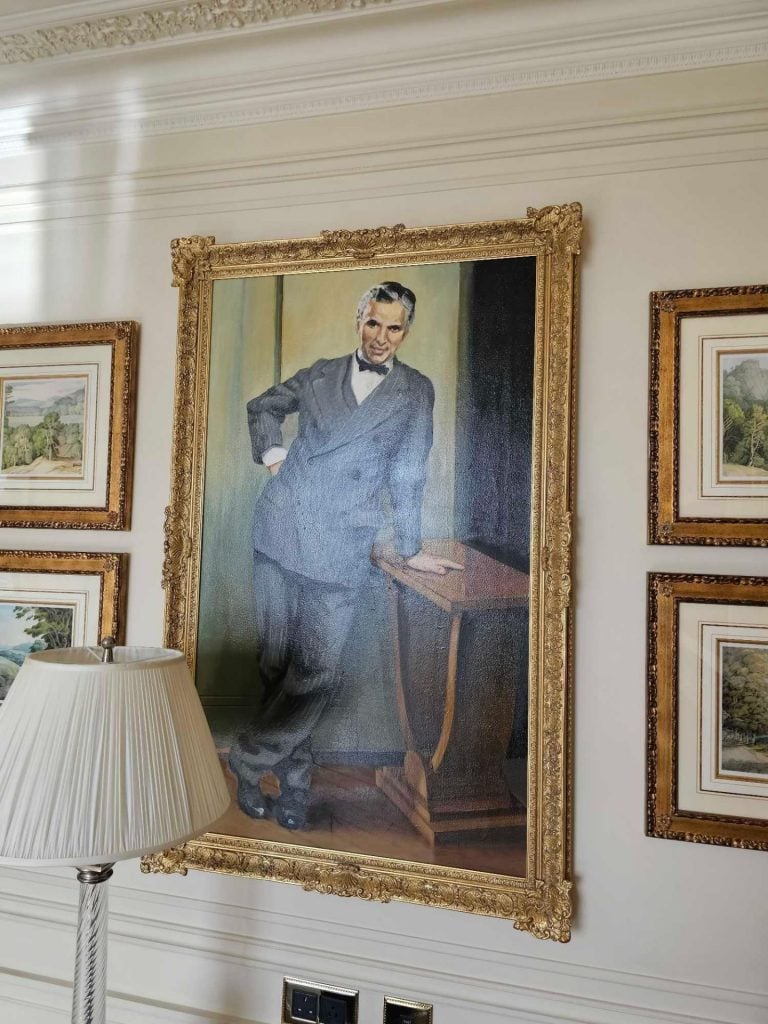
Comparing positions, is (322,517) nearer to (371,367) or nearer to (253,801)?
(371,367)

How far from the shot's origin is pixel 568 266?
1.78 m

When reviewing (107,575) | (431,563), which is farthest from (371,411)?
(107,575)

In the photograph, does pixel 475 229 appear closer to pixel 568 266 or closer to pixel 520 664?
pixel 568 266

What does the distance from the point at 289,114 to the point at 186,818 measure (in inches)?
67.5

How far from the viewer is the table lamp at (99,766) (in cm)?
127

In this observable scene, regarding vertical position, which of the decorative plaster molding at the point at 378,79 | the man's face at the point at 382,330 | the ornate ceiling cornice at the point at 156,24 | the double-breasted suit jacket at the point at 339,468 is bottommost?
the double-breasted suit jacket at the point at 339,468

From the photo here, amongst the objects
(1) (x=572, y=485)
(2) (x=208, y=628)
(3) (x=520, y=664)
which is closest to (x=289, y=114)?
(1) (x=572, y=485)

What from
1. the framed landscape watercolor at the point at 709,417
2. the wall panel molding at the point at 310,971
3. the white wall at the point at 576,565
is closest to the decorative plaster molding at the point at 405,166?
the white wall at the point at 576,565

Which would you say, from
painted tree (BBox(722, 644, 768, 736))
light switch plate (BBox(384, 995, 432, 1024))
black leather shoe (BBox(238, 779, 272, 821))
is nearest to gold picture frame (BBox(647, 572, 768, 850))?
painted tree (BBox(722, 644, 768, 736))

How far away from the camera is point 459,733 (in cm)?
177

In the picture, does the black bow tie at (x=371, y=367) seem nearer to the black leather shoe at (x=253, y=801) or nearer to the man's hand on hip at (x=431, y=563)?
the man's hand on hip at (x=431, y=563)

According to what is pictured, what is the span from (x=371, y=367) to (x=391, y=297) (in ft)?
0.58

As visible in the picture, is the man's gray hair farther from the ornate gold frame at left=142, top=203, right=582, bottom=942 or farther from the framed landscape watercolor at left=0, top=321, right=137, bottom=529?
the framed landscape watercolor at left=0, top=321, right=137, bottom=529

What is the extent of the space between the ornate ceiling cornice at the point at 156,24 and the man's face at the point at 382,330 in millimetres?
700
